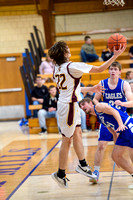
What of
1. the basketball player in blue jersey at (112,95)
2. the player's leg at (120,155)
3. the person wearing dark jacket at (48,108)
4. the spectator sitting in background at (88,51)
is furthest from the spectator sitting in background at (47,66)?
the player's leg at (120,155)

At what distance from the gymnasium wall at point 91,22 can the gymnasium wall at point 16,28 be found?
0.94 metres

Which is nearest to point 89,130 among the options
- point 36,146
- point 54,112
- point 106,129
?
point 54,112

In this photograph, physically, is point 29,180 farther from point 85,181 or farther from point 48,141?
point 48,141

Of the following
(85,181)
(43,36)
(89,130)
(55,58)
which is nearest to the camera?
(55,58)

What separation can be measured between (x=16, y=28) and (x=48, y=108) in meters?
5.16

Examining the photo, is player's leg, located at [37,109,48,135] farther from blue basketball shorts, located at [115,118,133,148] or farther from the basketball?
blue basketball shorts, located at [115,118,133,148]

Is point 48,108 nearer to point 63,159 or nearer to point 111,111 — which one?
point 63,159

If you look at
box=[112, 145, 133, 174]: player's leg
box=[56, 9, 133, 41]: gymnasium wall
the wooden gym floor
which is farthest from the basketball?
box=[56, 9, 133, 41]: gymnasium wall

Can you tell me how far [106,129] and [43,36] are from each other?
9321 mm

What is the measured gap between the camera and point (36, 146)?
6945mm

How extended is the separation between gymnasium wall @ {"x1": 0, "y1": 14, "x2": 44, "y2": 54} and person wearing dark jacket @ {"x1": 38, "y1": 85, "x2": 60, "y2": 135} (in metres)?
4.64

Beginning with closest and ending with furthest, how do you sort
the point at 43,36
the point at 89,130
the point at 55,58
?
the point at 55,58 → the point at 89,130 → the point at 43,36

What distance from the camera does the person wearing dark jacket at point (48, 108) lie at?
8852 mm

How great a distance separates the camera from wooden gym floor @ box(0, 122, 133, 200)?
11.8ft
